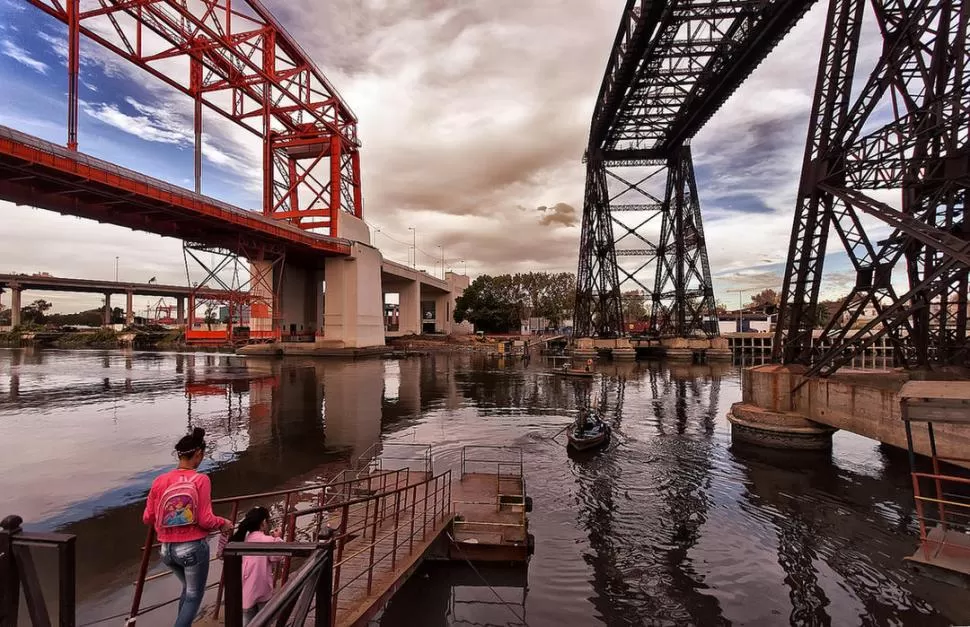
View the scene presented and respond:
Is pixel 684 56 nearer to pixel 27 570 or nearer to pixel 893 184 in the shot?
pixel 893 184

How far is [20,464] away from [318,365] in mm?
30079

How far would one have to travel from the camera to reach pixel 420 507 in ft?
30.1

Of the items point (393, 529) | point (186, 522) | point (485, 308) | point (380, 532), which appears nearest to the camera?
point (186, 522)

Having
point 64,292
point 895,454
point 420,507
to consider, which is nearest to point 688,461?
point 895,454

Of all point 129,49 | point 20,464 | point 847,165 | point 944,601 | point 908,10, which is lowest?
point 944,601

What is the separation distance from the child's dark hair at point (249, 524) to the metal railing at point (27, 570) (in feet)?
5.43

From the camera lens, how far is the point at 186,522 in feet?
13.7

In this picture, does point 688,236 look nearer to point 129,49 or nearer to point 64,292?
point 129,49

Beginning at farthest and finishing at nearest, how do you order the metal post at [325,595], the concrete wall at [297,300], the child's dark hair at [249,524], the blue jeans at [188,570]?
the concrete wall at [297,300]
the blue jeans at [188,570]
the child's dark hair at [249,524]
the metal post at [325,595]

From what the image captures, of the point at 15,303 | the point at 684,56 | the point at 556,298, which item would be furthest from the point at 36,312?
the point at 684,56

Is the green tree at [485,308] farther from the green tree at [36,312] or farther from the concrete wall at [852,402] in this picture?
the green tree at [36,312]

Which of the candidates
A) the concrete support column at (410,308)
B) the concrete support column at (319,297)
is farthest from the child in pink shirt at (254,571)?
the concrete support column at (410,308)

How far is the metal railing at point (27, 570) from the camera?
90.6 inches

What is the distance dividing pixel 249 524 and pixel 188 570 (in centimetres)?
77
